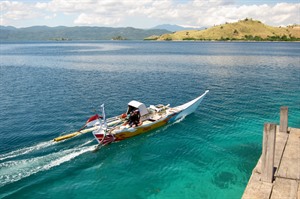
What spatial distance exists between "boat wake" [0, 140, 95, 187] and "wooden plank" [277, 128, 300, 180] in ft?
53.4

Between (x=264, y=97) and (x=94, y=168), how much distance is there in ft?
105

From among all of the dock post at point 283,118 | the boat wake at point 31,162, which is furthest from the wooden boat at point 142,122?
the dock post at point 283,118

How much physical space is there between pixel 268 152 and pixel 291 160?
3.95 metres

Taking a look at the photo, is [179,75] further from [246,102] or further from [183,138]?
[183,138]

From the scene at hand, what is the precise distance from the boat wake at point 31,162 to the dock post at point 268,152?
15664 mm

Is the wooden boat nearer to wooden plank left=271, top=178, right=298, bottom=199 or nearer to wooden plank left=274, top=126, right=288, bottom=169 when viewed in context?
wooden plank left=274, top=126, right=288, bottom=169

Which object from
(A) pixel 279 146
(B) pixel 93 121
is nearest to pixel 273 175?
(A) pixel 279 146

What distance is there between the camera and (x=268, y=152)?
52.6ft

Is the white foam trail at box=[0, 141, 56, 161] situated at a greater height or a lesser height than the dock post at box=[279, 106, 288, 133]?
lesser

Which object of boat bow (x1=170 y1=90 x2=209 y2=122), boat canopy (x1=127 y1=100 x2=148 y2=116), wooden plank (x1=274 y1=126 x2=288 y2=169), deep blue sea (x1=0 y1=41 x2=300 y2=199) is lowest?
deep blue sea (x1=0 y1=41 x2=300 y2=199)

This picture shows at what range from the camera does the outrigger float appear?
27183mm

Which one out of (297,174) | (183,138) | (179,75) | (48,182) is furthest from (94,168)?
(179,75)

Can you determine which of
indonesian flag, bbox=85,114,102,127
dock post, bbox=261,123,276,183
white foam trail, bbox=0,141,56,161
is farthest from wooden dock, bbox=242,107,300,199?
white foam trail, bbox=0,141,56,161

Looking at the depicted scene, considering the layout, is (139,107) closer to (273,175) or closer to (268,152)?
(273,175)
